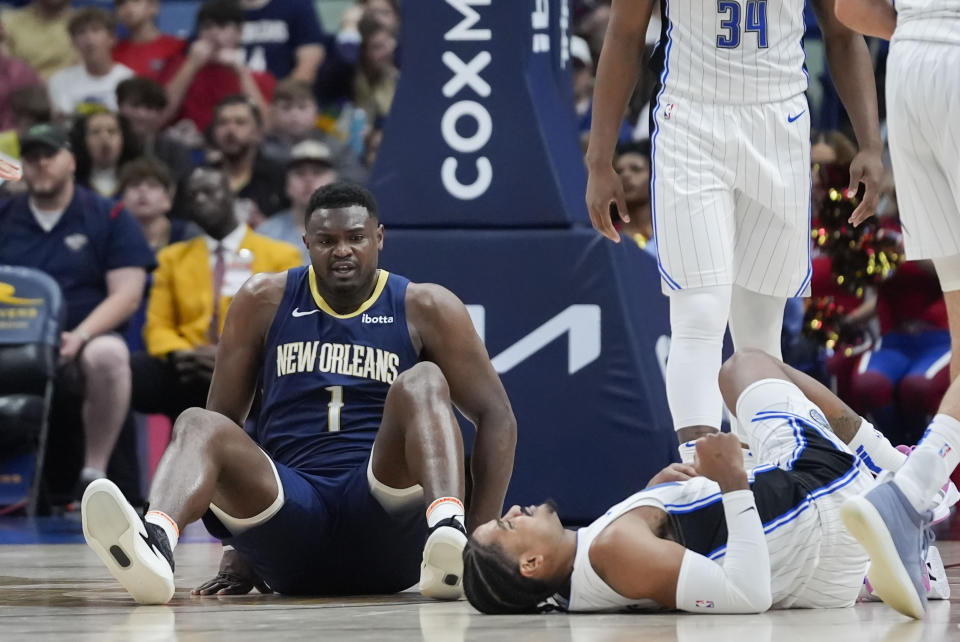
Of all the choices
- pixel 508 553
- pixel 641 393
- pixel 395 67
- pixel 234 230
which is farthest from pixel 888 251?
pixel 508 553

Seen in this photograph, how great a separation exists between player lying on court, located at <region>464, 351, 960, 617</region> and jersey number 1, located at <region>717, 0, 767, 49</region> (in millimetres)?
1212

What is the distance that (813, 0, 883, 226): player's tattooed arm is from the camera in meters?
4.88

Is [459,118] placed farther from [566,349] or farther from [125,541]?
[125,541]

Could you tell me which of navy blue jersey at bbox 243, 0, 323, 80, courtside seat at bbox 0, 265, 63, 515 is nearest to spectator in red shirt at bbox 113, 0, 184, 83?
navy blue jersey at bbox 243, 0, 323, 80

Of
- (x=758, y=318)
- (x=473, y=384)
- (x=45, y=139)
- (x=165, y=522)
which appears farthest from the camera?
(x=45, y=139)

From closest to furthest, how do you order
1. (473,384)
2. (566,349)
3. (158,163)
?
1. (473,384)
2. (566,349)
3. (158,163)

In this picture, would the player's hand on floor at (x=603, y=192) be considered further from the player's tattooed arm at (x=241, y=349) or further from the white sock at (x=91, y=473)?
the white sock at (x=91, y=473)

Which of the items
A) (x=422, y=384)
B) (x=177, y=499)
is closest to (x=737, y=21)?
(x=422, y=384)

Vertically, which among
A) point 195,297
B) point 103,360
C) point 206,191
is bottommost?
point 103,360

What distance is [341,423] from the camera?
4484mm

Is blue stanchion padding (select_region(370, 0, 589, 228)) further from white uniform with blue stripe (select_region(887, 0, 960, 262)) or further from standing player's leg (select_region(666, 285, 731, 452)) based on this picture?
white uniform with blue stripe (select_region(887, 0, 960, 262))

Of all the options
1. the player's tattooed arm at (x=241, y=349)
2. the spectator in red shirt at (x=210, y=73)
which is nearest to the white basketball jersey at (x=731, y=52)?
the player's tattooed arm at (x=241, y=349)

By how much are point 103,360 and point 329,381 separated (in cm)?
383

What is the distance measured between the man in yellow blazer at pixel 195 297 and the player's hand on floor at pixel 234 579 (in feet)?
11.4
